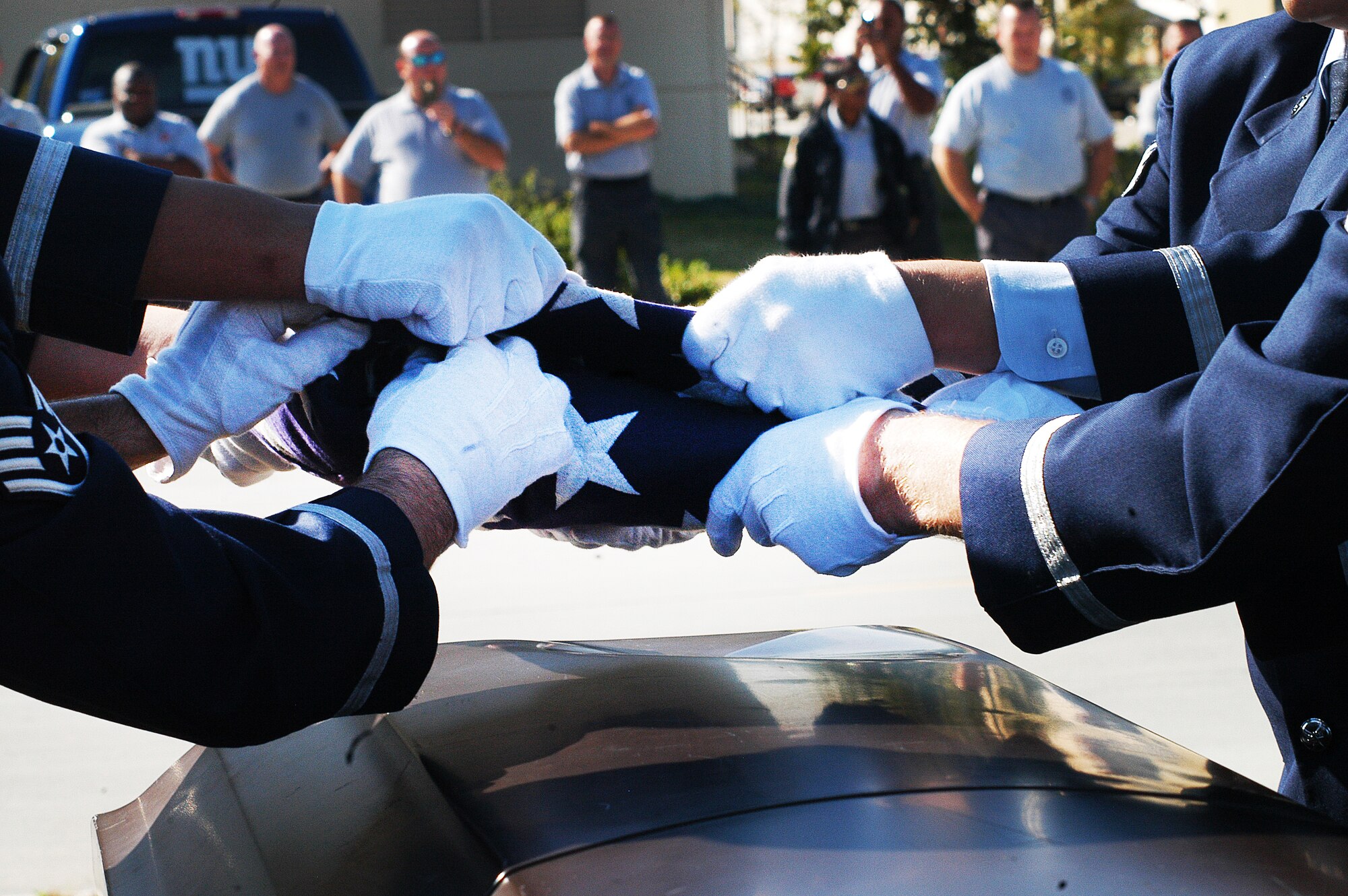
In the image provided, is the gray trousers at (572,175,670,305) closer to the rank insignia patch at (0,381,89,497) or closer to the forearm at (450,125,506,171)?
the forearm at (450,125,506,171)

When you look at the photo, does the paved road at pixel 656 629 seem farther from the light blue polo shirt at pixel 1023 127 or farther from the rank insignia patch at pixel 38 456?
the light blue polo shirt at pixel 1023 127

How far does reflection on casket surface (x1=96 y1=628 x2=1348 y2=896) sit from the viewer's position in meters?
1.00

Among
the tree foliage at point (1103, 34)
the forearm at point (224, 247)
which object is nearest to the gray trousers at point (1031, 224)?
the forearm at point (224, 247)

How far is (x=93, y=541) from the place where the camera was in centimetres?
107

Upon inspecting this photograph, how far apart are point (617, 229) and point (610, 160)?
1.29ft

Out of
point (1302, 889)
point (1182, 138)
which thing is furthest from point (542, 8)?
point (1302, 889)

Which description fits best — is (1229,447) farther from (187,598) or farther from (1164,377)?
(187,598)

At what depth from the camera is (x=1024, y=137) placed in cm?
657

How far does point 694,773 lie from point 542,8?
14160 millimetres

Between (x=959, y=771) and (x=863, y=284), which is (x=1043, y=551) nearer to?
(x=959, y=771)

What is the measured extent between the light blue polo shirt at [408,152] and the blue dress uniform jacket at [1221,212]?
5.88 m

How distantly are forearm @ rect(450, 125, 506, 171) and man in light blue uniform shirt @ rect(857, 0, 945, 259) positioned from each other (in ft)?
6.54

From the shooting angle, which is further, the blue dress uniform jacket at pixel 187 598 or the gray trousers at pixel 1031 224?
the gray trousers at pixel 1031 224

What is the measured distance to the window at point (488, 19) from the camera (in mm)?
14406
